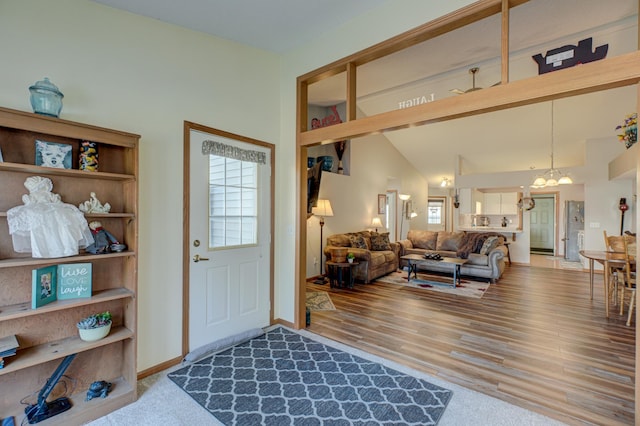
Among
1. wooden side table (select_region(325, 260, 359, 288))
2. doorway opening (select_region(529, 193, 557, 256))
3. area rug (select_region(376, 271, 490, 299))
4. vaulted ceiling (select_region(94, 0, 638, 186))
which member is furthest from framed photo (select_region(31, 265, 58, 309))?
doorway opening (select_region(529, 193, 557, 256))

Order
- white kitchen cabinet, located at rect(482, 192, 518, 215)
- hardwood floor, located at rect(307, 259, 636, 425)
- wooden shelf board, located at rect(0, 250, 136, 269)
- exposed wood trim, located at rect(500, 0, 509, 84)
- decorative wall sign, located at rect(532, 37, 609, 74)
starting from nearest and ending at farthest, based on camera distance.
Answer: wooden shelf board, located at rect(0, 250, 136, 269) → decorative wall sign, located at rect(532, 37, 609, 74) → exposed wood trim, located at rect(500, 0, 509, 84) → hardwood floor, located at rect(307, 259, 636, 425) → white kitchen cabinet, located at rect(482, 192, 518, 215)

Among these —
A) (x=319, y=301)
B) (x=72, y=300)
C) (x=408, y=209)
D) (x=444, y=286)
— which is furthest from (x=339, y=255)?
(x=408, y=209)

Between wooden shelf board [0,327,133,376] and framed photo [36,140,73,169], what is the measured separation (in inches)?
46.3

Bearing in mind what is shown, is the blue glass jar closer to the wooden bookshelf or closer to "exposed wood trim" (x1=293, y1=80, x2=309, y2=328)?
the wooden bookshelf

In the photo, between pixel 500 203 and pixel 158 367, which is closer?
pixel 158 367

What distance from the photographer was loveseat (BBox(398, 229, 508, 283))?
19.5ft

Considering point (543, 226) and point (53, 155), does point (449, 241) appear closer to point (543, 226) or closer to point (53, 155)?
point (543, 226)

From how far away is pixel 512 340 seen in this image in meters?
3.21

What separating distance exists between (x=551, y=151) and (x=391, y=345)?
763 cm

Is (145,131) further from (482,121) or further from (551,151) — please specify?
(551,151)

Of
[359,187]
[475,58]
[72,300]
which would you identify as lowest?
[72,300]

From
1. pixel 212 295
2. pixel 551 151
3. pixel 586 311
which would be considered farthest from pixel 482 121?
pixel 212 295

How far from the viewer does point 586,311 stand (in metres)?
4.14

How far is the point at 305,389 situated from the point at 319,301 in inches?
89.5
